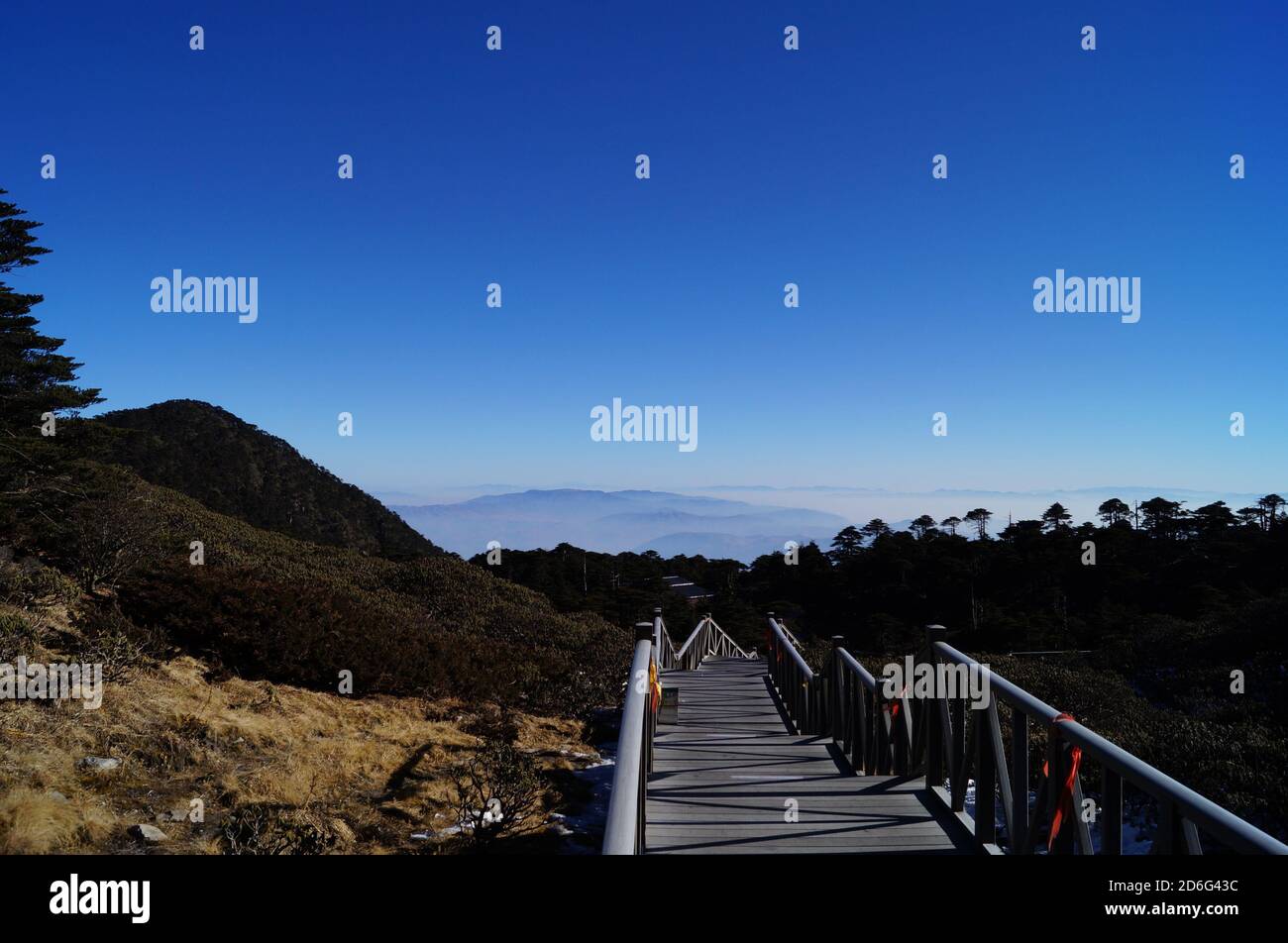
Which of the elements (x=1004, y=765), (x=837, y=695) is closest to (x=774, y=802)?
(x=1004, y=765)

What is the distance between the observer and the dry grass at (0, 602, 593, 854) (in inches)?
221

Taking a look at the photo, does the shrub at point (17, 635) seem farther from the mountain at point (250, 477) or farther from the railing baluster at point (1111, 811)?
the mountain at point (250, 477)

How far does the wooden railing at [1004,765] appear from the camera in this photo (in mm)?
2715

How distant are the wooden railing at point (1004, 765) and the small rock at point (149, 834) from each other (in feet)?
17.4

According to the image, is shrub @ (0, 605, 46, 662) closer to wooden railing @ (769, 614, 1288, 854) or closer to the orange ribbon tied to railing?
wooden railing @ (769, 614, 1288, 854)

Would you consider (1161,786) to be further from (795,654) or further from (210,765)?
(210,765)

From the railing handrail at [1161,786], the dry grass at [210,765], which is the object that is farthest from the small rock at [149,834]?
the railing handrail at [1161,786]

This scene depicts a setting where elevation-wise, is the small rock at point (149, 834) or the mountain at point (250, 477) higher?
the mountain at point (250, 477)

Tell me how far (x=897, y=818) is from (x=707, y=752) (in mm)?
2466

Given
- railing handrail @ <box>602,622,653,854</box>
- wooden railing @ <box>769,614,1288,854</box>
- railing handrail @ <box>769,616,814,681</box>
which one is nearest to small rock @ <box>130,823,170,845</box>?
railing handrail @ <box>602,622,653,854</box>

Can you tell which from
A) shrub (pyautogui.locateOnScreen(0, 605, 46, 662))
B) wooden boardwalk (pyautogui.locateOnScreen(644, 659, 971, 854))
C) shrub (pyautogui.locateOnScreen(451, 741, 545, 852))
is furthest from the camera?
shrub (pyautogui.locateOnScreen(0, 605, 46, 662))

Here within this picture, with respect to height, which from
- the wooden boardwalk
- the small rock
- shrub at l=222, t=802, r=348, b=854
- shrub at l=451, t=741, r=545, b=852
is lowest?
shrub at l=451, t=741, r=545, b=852

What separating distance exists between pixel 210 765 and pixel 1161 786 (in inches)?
290

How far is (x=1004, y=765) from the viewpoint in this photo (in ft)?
14.0
